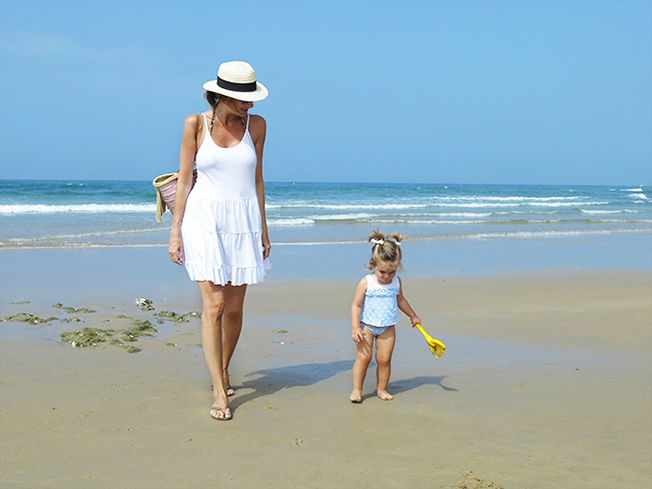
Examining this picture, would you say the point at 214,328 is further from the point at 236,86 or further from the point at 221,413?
the point at 236,86

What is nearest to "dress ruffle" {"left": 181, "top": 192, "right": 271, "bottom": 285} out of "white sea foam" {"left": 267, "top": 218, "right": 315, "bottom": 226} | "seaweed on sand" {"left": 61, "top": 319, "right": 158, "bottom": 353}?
"seaweed on sand" {"left": 61, "top": 319, "right": 158, "bottom": 353}

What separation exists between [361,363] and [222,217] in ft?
3.95

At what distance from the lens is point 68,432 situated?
123 inches

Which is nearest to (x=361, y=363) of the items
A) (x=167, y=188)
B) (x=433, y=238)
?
(x=167, y=188)

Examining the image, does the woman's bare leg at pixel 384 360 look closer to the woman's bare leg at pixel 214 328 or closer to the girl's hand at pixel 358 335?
the girl's hand at pixel 358 335

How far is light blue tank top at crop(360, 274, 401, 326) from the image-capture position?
3816mm

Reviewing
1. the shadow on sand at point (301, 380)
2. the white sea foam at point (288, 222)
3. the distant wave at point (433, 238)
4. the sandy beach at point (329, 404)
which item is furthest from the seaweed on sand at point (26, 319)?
the white sea foam at point (288, 222)

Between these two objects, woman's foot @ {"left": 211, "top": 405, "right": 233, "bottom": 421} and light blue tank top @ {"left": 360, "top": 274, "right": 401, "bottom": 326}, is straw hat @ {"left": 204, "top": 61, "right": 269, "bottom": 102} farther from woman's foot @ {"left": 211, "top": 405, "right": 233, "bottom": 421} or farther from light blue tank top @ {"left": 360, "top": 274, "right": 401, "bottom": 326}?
woman's foot @ {"left": 211, "top": 405, "right": 233, "bottom": 421}

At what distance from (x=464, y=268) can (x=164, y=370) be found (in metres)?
6.36

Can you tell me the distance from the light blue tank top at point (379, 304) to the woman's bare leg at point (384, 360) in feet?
0.30

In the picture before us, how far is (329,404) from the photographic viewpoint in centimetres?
364

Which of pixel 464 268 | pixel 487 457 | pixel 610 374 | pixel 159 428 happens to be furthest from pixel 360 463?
pixel 464 268

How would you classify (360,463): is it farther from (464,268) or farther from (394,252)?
(464,268)

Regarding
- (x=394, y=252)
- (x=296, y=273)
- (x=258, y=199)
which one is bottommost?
(x=296, y=273)
